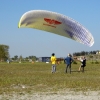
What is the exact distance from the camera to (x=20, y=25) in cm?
2167

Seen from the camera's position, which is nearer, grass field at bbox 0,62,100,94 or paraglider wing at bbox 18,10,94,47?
grass field at bbox 0,62,100,94

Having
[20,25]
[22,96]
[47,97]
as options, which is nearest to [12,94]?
[22,96]

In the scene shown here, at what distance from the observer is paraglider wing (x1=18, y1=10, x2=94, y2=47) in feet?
71.7

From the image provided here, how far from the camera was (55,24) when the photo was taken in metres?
23.0

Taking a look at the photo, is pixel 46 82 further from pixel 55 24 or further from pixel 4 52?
pixel 4 52

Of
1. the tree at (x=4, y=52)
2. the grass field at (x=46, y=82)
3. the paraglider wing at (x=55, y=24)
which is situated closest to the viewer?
the grass field at (x=46, y=82)

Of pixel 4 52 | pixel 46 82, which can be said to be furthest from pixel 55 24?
pixel 4 52

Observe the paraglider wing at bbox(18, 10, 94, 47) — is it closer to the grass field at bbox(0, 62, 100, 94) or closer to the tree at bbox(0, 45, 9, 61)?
the grass field at bbox(0, 62, 100, 94)

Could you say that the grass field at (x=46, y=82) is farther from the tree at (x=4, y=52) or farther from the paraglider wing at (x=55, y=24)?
the tree at (x=4, y=52)

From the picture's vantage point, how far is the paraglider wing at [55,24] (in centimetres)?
2186

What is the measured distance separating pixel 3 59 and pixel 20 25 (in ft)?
300

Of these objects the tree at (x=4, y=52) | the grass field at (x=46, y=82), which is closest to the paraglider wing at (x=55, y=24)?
the grass field at (x=46, y=82)

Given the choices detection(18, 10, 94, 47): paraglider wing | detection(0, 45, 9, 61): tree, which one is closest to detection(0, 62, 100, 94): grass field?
detection(18, 10, 94, 47): paraglider wing

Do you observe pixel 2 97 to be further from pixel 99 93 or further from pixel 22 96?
pixel 99 93
